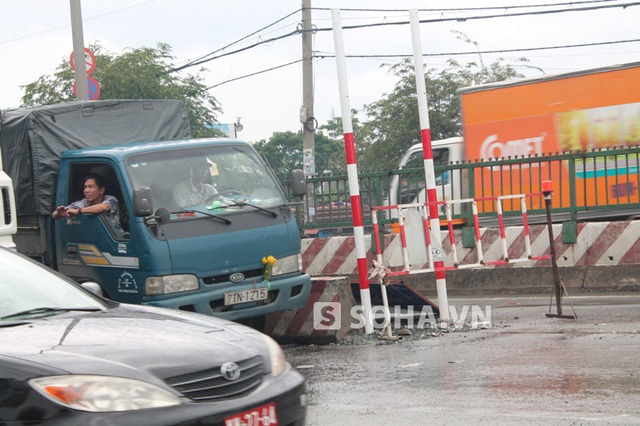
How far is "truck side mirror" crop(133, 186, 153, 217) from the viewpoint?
9.50m

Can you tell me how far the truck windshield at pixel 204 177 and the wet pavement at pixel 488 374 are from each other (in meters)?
1.62

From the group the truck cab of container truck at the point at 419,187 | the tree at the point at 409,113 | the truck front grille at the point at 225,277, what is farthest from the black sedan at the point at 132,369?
the tree at the point at 409,113

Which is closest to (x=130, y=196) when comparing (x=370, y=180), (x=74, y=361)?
(x=74, y=361)

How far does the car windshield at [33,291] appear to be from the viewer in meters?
5.55

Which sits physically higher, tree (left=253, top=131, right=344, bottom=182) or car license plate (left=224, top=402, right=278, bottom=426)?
tree (left=253, top=131, right=344, bottom=182)

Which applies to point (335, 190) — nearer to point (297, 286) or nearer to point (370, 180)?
point (370, 180)

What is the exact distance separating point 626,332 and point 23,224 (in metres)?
6.39

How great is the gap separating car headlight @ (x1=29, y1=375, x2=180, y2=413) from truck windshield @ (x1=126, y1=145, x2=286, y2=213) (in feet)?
18.1

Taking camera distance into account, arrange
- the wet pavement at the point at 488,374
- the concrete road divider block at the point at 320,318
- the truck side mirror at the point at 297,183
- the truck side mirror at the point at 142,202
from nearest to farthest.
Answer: the wet pavement at the point at 488,374 → the truck side mirror at the point at 142,202 → the concrete road divider block at the point at 320,318 → the truck side mirror at the point at 297,183

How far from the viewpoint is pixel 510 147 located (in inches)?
824

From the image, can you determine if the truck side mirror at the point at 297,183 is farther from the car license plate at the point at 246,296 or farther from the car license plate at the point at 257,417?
the car license plate at the point at 257,417

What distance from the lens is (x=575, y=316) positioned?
1126cm

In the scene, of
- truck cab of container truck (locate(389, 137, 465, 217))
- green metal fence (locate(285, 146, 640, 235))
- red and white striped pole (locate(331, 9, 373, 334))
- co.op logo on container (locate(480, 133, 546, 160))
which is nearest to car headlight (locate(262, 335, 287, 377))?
red and white striped pole (locate(331, 9, 373, 334))

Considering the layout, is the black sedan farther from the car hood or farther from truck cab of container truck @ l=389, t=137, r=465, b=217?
truck cab of container truck @ l=389, t=137, r=465, b=217
